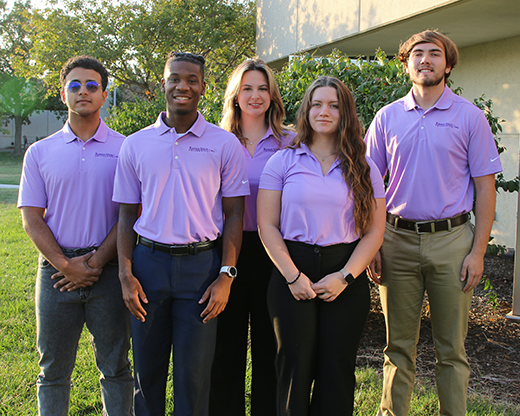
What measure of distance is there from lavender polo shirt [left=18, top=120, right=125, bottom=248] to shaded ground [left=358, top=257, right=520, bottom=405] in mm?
2668

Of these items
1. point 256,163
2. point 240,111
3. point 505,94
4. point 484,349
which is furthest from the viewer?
point 505,94

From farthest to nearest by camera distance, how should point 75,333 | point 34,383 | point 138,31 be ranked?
point 138,31 < point 34,383 < point 75,333

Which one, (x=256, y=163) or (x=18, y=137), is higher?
(x=18, y=137)

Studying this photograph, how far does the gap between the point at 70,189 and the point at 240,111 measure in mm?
1270

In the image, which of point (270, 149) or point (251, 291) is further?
point (270, 149)

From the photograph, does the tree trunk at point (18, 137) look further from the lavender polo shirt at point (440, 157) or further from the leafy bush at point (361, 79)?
the lavender polo shirt at point (440, 157)

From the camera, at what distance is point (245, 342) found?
311cm

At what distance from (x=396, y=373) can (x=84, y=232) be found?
2.15 m

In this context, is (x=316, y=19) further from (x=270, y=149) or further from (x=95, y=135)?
(x=95, y=135)

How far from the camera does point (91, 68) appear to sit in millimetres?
2881

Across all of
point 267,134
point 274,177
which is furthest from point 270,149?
point 274,177

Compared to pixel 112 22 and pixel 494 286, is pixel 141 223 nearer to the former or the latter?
pixel 494 286

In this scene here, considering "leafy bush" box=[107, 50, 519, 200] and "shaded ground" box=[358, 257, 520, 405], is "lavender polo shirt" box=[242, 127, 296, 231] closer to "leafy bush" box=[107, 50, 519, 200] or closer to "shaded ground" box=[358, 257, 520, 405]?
"leafy bush" box=[107, 50, 519, 200]

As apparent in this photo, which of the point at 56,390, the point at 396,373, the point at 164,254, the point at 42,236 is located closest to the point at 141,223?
the point at 164,254
